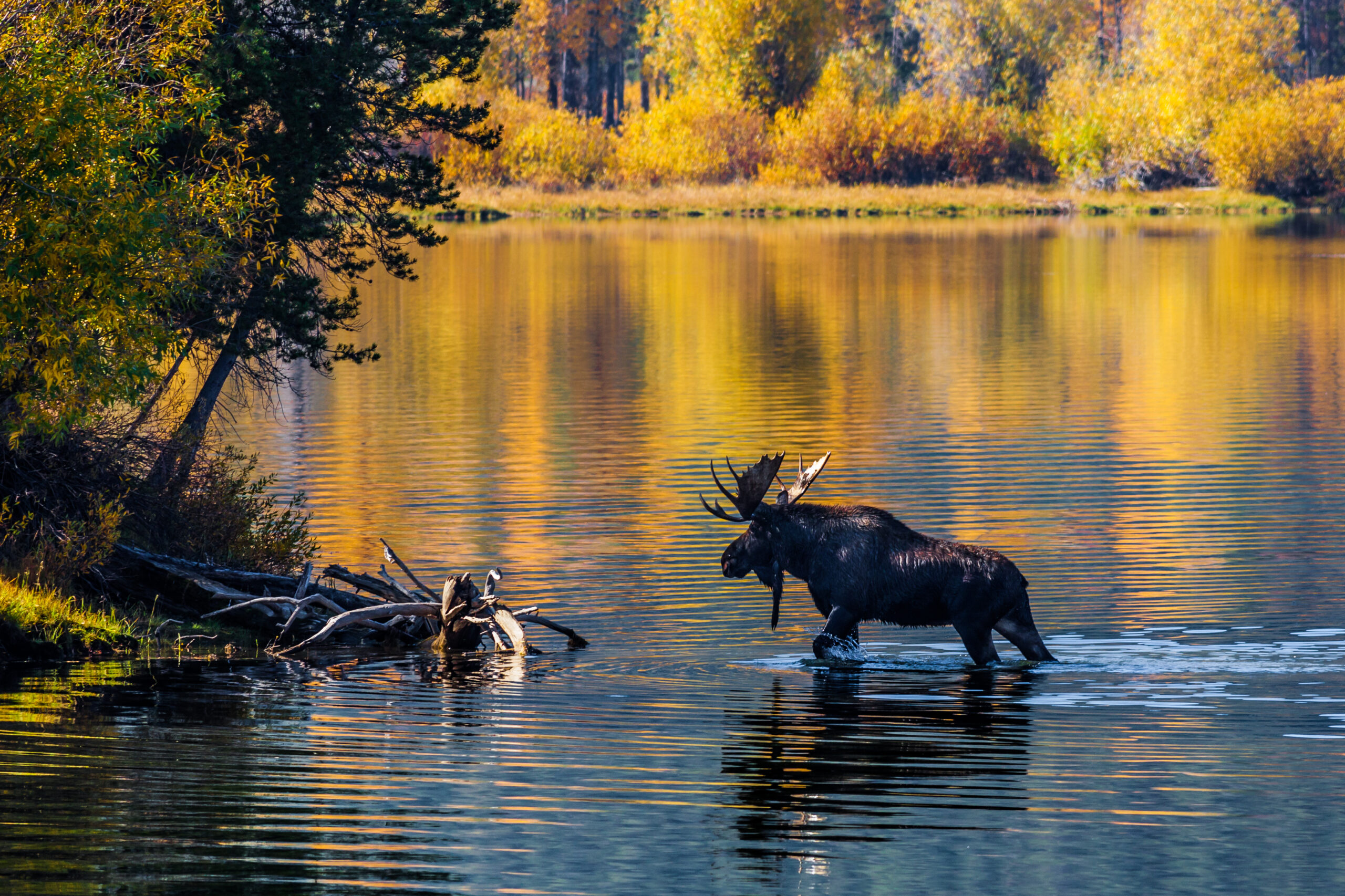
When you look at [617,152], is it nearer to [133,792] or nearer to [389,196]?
[389,196]

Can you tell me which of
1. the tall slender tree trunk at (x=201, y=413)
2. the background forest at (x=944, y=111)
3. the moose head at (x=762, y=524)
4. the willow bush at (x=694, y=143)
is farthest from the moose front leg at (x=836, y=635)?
the willow bush at (x=694, y=143)

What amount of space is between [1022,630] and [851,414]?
21.6 metres

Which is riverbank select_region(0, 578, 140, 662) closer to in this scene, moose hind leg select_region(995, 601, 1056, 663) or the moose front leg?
the moose front leg

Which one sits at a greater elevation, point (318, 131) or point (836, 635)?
point (318, 131)

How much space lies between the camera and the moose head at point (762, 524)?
675 inches

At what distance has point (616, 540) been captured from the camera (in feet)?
80.7

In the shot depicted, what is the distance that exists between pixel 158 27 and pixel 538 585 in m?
7.00

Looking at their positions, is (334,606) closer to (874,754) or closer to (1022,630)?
(1022,630)

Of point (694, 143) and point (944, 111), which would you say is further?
point (944, 111)

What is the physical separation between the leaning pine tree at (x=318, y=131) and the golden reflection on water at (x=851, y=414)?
307 cm

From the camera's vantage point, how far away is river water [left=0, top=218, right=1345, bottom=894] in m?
11.6

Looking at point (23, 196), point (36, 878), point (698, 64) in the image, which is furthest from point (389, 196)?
point (698, 64)

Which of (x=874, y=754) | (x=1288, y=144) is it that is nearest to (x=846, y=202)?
(x=1288, y=144)

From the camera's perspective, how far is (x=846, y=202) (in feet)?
393
